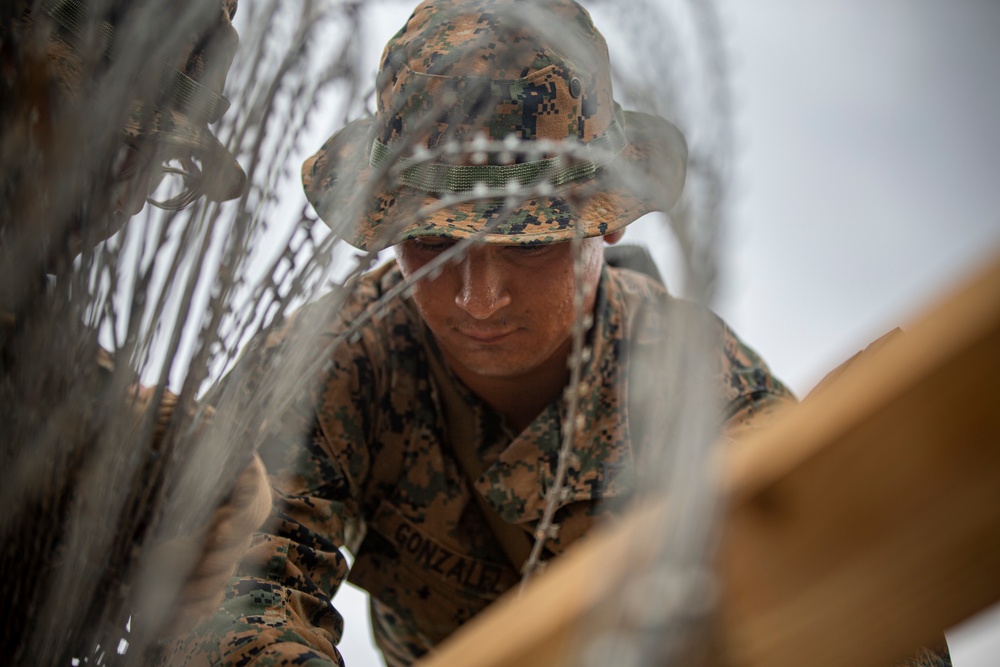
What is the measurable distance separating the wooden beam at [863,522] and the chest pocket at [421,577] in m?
0.98

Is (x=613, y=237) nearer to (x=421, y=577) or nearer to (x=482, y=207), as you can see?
(x=482, y=207)

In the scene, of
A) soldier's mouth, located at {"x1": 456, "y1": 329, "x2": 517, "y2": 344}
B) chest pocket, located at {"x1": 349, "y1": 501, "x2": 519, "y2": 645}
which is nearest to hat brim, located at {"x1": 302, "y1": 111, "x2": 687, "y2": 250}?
soldier's mouth, located at {"x1": 456, "y1": 329, "x2": 517, "y2": 344}

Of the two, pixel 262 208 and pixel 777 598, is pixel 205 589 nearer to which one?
pixel 262 208

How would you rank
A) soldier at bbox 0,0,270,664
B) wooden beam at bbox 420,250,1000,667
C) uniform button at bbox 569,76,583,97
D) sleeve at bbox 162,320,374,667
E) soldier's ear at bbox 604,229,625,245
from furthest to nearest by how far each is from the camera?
soldier's ear at bbox 604,229,625,245
uniform button at bbox 569,76,583,97
sleeve at bbox 162,320,374,667
soldier at bbox 0,0,270,664
wooden beam at bbox 420,250,1000,667

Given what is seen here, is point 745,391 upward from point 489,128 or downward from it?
downward

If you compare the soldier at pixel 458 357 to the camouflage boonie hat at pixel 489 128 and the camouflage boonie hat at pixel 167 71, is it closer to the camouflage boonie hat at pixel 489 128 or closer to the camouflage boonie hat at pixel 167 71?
the camouflage boonie hat at pixel 489 128

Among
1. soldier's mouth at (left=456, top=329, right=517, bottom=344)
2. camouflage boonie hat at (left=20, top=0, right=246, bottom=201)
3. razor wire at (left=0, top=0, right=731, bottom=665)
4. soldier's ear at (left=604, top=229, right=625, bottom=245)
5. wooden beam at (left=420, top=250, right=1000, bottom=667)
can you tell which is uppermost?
soldier's ear at (left=604, top=229, right=625, bottom=245)

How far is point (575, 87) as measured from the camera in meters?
1.09

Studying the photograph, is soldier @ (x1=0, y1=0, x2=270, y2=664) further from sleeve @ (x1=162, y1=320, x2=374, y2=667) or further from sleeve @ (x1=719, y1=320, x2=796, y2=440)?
sleeve @ (x1=719, y1=320, x2=796, y2=440)

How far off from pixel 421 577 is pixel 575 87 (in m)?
0.73

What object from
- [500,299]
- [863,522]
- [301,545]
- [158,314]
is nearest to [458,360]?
[500,299]

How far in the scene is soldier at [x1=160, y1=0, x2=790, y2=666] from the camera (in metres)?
0.99

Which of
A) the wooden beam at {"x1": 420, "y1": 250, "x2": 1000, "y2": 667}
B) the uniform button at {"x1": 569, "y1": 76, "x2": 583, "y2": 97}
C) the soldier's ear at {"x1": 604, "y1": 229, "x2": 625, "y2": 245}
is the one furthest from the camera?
the soldier's ear at {"x1": 604, "y1": 229, "x2": 625, "y2": 245}

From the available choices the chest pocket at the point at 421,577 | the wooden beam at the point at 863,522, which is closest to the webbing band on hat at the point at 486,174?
the chest pocket at the point at 421,577
